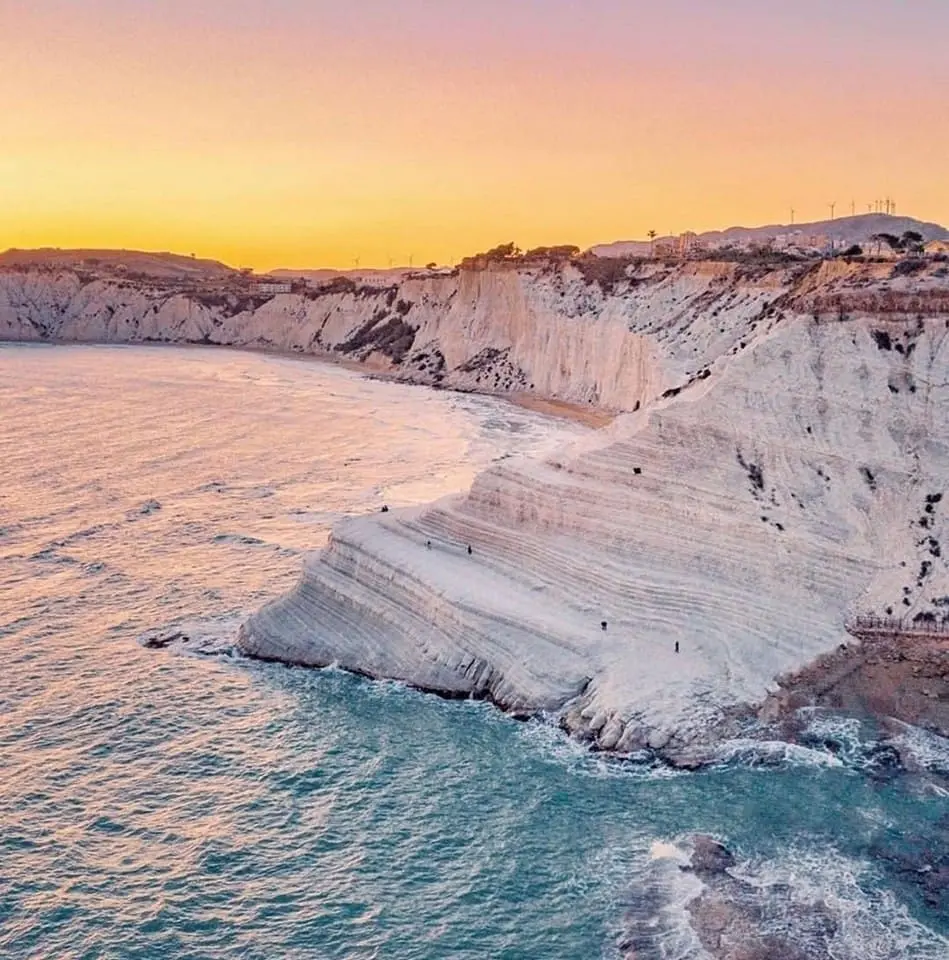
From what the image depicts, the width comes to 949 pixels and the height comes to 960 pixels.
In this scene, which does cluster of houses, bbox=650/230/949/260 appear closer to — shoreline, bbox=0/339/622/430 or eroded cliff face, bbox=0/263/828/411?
eroded cliff face, bbox=0/263/828/411

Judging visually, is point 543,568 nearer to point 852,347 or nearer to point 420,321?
point 852,347

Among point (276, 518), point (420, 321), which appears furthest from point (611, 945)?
point (420, 321)

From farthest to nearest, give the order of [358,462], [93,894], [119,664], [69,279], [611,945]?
[69,279]
[358,462]
[119,664]
[93,894]
[611,945]

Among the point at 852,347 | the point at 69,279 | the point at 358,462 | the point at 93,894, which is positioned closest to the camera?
the point at 93,894

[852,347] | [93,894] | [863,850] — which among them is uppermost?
[852,347]

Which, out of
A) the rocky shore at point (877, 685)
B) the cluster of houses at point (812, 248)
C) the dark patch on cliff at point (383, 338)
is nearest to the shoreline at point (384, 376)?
the dark patch on cliff at point (383, 338)

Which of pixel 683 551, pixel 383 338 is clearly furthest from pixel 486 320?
pixel 683 551

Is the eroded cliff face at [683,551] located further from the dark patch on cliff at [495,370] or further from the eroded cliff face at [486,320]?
the dark patch on cliff at [495,370]

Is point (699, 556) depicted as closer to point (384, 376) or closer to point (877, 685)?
point (877, 685)
